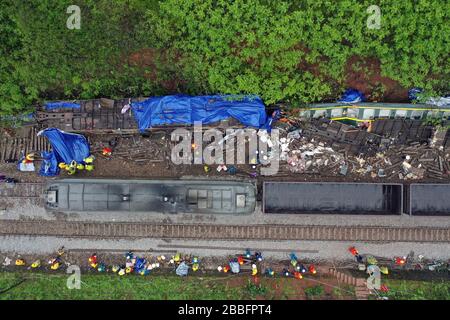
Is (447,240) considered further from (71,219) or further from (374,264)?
(71,219)

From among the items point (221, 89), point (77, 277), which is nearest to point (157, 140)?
point (221, 89)

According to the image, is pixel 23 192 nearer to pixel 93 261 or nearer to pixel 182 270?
pixel 93 261

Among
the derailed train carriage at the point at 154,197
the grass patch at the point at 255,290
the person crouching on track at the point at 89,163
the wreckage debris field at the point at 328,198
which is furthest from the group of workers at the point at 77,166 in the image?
the grass patch at the point at 255,290

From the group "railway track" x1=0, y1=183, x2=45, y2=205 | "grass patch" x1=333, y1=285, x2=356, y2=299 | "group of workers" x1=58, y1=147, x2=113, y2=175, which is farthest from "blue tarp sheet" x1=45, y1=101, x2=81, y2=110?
"grass patch" x1=333, y1=285, x2=356, y2=299

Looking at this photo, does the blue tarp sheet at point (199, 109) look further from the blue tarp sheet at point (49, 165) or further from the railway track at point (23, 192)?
the railway track at point (23, 192)

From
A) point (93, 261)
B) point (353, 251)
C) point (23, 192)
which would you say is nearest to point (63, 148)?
point (23, 192)

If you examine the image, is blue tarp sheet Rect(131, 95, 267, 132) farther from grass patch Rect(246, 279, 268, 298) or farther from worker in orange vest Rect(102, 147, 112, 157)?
grass patch Rect(246, 279, 268, 298)

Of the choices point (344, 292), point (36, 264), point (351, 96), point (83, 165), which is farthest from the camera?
point (83, 165)
